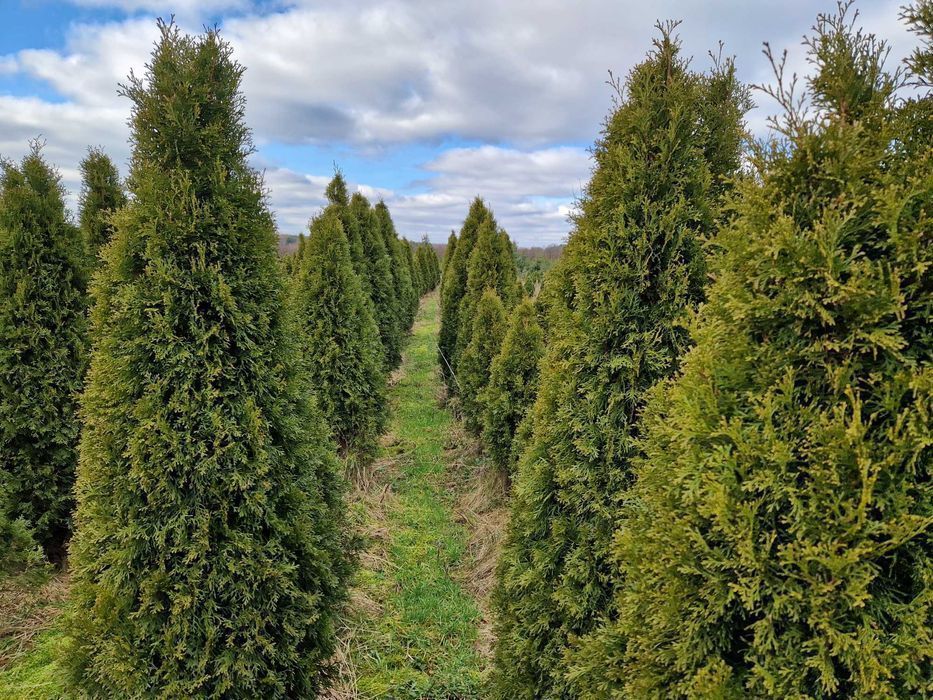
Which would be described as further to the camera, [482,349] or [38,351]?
[482,349]

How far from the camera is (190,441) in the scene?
2.92 meters

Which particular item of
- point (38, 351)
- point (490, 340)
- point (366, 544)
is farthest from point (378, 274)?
point (366, 544)

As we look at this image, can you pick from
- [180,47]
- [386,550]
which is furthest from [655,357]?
[386,550]

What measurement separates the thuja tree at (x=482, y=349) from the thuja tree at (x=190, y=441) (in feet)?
20.0

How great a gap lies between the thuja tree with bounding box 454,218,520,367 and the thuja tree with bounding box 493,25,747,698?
8.45 metres

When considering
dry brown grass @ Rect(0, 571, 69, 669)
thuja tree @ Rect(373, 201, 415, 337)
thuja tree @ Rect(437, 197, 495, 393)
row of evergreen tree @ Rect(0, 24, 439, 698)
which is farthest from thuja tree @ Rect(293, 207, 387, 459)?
thuja tree @ Rect(373, 201, 415, 337)

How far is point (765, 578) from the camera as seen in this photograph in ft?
5.36

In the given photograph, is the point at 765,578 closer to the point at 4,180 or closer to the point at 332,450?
the point at 332,450

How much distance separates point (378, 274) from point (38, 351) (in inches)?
329

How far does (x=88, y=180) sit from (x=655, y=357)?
8.52 m

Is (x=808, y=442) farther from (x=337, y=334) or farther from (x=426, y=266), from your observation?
(x=426, y=266)

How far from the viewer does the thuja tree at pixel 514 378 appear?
7688 mm

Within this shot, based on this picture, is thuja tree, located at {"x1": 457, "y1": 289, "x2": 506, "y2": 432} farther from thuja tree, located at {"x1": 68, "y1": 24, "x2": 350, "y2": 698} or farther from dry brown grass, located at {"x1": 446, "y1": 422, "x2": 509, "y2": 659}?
thuja tree, located at {"x1": 68, "y1": 24, "x2": 350, "y2": 698}

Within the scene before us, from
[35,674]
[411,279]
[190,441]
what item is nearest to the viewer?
[190,441]
